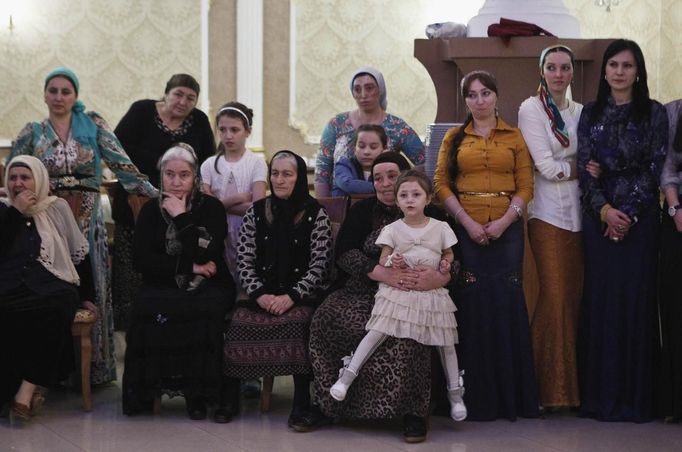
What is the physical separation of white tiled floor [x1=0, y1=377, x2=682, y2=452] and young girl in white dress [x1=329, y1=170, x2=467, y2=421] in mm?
176

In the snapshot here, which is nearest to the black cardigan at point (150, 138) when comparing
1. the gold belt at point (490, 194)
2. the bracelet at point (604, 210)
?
the gold belt at point (490, 194)

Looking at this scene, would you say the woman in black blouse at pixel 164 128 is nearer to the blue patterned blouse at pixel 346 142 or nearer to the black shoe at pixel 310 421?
the blue patterned blouse at pixel 346 142

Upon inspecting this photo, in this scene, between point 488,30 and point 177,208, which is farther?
point 488,30

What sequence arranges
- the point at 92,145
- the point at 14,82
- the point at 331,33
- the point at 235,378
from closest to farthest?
the point at 235,378
the point at 92,145
the point at 14,82
the point at 331,33

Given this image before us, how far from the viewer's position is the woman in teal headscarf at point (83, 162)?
4.94 metres

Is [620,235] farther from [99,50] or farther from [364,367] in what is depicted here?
[99,50]

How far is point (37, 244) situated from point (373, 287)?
1.43 meters

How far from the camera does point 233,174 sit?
519cm

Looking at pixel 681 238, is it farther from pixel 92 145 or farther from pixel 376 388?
pixel 92 145

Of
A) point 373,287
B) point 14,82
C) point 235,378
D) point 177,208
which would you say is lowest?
point 235,378

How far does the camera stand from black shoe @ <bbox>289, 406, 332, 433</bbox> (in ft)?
14.4

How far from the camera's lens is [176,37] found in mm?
8102

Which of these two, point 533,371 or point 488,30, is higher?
point 488,30

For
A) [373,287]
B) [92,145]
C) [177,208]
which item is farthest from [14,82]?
[373,287]
